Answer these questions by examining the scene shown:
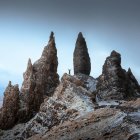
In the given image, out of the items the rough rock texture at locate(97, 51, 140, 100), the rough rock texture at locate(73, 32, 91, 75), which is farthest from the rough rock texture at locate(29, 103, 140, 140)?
the rough rock texture at locate(73, 32, 91, 75)

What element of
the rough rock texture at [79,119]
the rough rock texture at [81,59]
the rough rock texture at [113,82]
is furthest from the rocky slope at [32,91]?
the rough rock texture at [113,82]

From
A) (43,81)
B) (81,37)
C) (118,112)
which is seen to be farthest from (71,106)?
(81,37)

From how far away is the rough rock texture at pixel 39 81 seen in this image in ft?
260

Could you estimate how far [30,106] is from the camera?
79250 millimetres

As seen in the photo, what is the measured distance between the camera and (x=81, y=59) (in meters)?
92.5

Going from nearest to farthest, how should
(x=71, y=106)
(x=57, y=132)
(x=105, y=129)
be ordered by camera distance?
(x=105, y=129)
(x=57, y=132)
(x=71, y=106)

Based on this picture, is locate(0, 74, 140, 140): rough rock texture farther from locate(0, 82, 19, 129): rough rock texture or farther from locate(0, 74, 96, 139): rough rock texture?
locate(0, 82, 19, 129): rough rock texture

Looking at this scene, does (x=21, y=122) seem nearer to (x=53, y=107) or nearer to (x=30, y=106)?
(x=30, y=106)

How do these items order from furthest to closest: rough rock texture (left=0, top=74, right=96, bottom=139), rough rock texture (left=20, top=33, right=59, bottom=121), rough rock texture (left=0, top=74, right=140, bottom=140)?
rough rock texture (left=20, top=33, right=59, bottom=121)
rough rock texture (left=0, top=74, right=96, bottom=139)
rough rock texture (left=0, top=74, right=140, bottom=140)

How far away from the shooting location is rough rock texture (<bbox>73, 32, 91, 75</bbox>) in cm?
9219

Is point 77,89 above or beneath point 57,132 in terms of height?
above

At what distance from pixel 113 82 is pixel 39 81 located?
74.1 ft

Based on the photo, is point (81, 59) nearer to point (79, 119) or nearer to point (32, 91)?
point (32, 91)

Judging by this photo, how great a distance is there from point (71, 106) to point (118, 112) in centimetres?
1543
